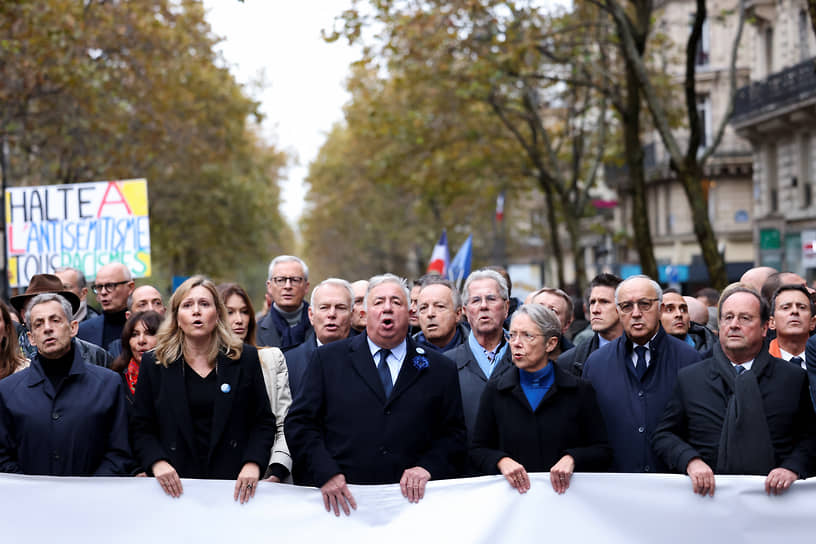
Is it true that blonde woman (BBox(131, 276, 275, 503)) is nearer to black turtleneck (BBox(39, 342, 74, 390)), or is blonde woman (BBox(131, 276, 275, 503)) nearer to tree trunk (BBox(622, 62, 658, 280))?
black turtleneck (BBox(39, 342, 74, 390))

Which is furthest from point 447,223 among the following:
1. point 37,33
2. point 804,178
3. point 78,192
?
point 78,192

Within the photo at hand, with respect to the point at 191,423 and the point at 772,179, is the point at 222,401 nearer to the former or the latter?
the point at 191,423

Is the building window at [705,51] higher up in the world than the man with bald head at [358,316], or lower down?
higher up

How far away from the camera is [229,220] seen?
39.2 m

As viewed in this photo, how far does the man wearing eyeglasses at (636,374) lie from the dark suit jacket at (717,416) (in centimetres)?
23

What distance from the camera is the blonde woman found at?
5.85 m

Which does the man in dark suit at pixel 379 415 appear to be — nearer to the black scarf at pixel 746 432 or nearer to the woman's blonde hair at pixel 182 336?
the woman's blonde hair at pixel 182 336

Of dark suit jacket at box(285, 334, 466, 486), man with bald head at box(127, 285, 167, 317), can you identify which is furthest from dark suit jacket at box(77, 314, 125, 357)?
dark suit jacket at box(285, 334, 466, 486)

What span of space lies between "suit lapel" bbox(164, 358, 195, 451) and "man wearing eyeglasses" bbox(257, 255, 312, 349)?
2549mm

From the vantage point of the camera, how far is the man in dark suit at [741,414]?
5.61m

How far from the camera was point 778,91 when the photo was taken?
32.2m

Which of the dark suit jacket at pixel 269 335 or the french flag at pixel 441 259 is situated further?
the french flag at pixel 441 259

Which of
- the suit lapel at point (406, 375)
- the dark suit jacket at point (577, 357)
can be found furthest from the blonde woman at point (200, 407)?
the dark suit jacket at point (577, 357)

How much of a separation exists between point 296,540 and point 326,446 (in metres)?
0.45
